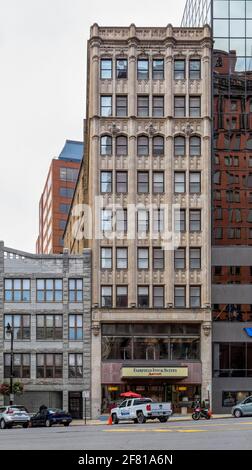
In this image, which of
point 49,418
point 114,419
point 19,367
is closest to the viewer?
point 49,418

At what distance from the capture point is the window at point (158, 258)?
7544 centimetres

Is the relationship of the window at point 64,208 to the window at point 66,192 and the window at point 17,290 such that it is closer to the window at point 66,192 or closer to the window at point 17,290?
the window at point 66,192

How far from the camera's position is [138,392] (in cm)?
7350

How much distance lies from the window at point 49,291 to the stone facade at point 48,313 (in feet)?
1.08

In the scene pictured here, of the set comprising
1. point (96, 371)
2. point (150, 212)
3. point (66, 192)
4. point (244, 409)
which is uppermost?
point (66, 192)

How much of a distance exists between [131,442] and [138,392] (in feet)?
151

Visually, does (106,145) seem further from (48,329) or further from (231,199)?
(48,329)

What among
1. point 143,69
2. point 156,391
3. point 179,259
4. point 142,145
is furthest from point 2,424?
point 143,69

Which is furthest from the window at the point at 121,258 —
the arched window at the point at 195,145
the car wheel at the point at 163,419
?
the car wheel at the point at 163,419

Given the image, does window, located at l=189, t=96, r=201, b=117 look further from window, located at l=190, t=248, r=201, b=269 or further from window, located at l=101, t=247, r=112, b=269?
window, located at l=101, t=247, r=112, b=269

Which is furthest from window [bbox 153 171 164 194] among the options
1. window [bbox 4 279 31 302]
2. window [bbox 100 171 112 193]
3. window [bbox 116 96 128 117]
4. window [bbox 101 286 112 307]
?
window [bbox 4 279 31 302]

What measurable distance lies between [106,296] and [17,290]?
8.05m

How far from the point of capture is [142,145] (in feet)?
254
